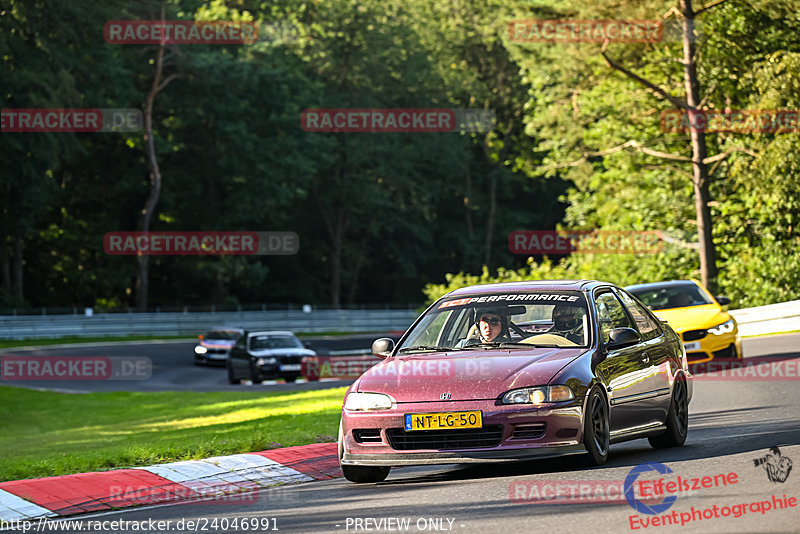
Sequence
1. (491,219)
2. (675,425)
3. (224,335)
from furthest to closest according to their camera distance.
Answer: (491,219)
(224,335)
(675,425)

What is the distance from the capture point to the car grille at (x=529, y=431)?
350 inches

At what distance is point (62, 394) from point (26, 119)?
2421 cm

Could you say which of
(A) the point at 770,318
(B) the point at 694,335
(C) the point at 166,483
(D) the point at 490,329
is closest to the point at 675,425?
(D) the point at 490,329

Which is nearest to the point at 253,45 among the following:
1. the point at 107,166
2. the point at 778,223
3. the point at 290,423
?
the point at 107,166

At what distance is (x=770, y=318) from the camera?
2995 cm

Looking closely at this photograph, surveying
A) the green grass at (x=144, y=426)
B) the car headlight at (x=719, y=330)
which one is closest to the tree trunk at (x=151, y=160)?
the green grass at (x=144, y=426)

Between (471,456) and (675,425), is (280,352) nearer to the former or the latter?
(675,425)

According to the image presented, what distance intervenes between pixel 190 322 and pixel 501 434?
2013 inches

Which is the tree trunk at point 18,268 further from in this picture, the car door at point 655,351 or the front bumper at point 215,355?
the car door at point 655,351

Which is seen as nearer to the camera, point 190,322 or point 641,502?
point 641,502

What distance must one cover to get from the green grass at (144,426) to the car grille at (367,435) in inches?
101

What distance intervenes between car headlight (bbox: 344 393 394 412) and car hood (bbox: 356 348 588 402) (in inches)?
1.7

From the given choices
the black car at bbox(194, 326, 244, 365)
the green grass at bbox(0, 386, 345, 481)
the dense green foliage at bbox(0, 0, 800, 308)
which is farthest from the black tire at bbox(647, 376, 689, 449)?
the black car at bbox(194, 326, 244, 365)

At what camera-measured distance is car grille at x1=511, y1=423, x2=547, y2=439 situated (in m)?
8.88
